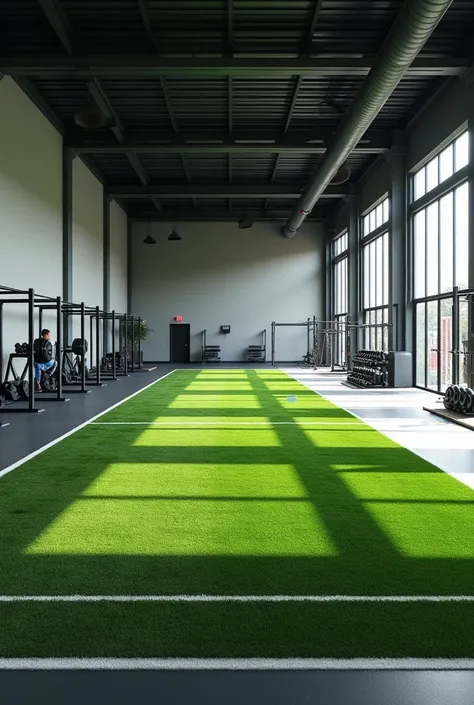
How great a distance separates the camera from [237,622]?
276 centimetres

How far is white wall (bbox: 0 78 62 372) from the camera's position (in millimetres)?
12055

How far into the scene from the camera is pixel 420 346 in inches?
599

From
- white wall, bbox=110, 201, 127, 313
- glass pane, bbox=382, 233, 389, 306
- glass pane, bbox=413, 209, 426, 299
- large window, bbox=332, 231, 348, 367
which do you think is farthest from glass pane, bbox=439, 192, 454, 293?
white wall, bbox=110, 201, 127, 313

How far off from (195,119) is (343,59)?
5.04 meters

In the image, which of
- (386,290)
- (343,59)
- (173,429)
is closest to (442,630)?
(173,429)

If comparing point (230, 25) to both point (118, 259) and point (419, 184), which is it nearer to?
point (419, 184)

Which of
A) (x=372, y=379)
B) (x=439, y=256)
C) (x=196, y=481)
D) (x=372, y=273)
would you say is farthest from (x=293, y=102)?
(x=196, y=481)

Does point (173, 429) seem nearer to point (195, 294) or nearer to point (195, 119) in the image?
point (195, 119)

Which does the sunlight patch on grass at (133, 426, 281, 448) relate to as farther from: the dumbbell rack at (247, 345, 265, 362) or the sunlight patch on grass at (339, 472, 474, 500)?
the dumbbell rack at (247, 345, 265, 362)

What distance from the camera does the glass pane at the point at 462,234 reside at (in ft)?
39.3

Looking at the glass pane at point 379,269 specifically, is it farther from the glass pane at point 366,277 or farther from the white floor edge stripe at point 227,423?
the white floor edge stripe at point 227,423

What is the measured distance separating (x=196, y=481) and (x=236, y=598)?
2340 millimetres

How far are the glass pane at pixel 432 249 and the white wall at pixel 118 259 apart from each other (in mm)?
11677

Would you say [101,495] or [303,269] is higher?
[303,269]
